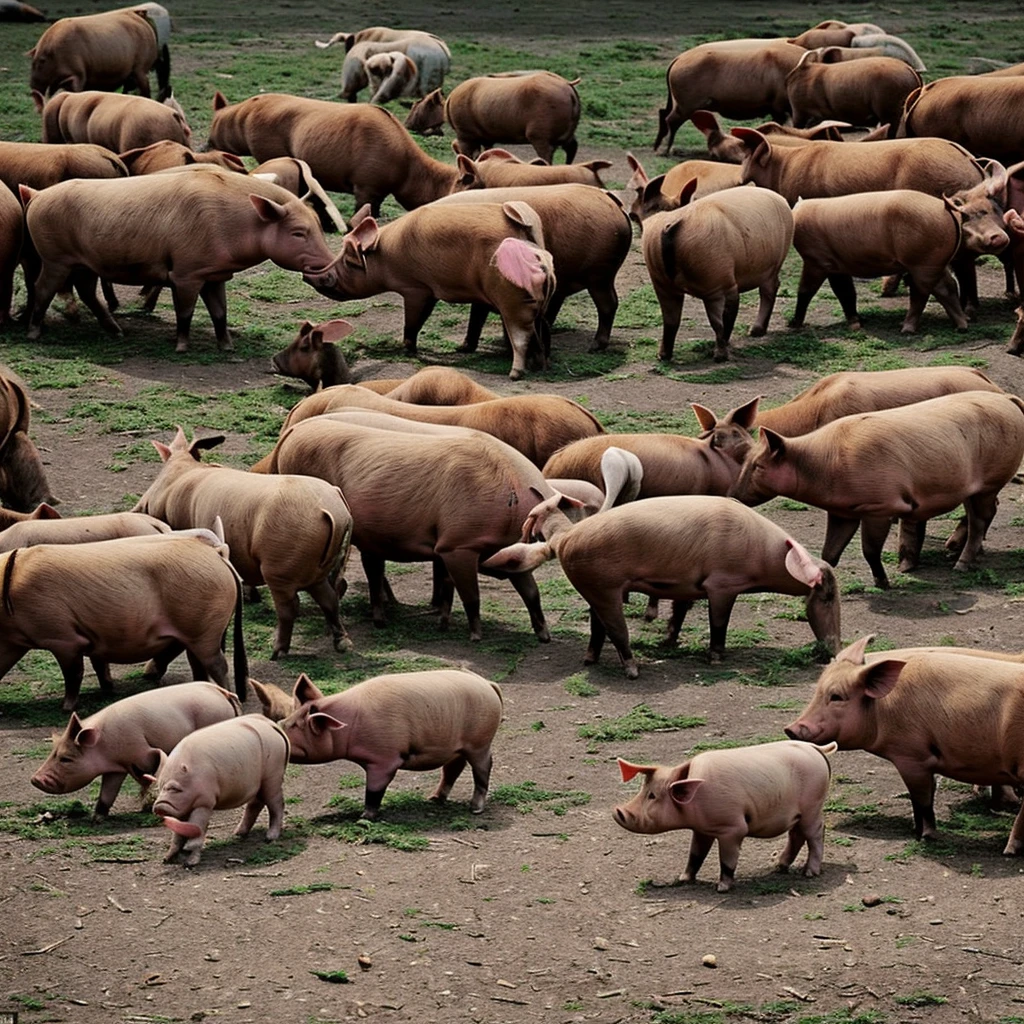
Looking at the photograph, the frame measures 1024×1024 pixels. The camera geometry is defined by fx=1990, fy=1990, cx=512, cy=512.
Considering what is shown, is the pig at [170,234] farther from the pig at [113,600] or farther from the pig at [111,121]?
the pig at [113,600]

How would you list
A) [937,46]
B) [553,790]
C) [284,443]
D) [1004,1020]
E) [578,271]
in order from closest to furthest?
[1004,1020]
[553,790]
[284,443]
[578,271]
[937,46]

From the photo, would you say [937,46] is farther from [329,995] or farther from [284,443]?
[329,995]

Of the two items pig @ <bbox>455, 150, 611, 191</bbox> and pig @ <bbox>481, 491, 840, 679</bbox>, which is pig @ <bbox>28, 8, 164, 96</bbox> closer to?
pig @ <bbox>455, 150, 611, 191</bbox>

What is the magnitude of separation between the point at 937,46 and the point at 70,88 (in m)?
11.0

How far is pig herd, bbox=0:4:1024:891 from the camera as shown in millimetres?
7551

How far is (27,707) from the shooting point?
29.1 feet

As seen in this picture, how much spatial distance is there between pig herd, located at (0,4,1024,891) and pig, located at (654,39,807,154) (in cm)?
4

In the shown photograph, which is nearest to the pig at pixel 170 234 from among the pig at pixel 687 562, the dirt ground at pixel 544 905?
the dirt ground at pixel 544 905

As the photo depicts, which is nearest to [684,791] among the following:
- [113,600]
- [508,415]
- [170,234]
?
[113,600]

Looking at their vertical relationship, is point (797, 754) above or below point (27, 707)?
above

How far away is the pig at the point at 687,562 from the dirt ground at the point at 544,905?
0.86ft

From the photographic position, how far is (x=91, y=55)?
19812 mm

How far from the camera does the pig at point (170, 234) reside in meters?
13.7

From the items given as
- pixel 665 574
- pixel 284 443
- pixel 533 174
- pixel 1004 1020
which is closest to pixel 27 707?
pixel 284 443
